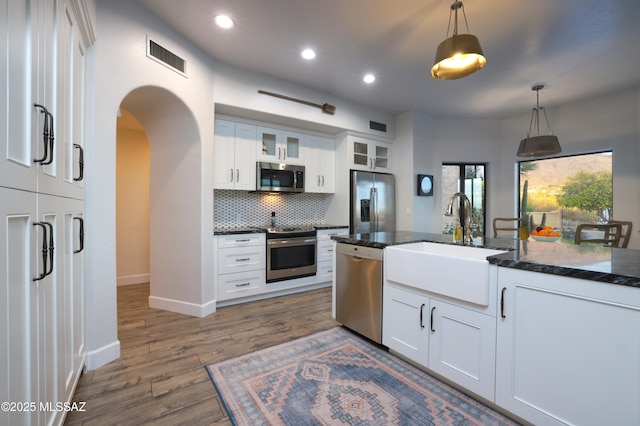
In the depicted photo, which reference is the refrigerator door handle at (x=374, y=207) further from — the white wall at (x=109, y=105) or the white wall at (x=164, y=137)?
the white wall at (x=109, y=105)

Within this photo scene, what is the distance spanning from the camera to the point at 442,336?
1.80m

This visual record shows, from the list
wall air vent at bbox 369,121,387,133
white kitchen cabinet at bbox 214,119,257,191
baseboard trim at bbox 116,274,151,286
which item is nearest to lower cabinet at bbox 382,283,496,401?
white kitchen cabinet at bbox 214,119,257,191

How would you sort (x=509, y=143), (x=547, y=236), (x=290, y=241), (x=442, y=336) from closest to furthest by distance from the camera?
(x=442, y=336) → (x=547, y=236) → (x=290, y=241) → (x=509, y=143)

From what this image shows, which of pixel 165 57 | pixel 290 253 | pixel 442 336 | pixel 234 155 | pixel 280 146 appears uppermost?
pixel 165 57

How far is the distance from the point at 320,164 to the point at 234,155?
143cm

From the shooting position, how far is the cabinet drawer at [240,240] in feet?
10.7

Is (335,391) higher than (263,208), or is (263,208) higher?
(263,208)

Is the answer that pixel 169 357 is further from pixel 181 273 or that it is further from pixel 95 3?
pixel 95 3

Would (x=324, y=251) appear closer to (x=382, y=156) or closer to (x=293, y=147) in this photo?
(x=293, y=147)

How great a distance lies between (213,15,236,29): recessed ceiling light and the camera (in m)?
2.48

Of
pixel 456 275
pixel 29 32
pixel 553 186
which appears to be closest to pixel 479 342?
pixel 456 275

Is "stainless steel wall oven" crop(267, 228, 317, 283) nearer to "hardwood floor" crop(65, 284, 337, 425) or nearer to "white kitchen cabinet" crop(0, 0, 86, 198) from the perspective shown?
"hardwood floor" crop(65, 284, 337, 425)

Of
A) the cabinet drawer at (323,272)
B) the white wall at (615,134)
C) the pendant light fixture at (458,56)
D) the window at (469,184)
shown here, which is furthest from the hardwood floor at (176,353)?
the white wall at (615,134)

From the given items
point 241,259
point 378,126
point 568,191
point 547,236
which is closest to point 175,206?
point 241,259
